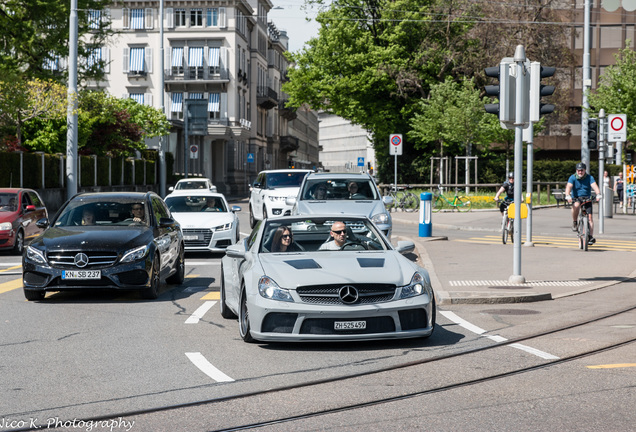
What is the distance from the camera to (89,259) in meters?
12.2

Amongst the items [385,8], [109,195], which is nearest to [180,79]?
[385,8]

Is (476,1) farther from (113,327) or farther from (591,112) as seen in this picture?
(113,327)

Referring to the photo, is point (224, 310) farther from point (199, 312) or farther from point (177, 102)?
point (177, 102)

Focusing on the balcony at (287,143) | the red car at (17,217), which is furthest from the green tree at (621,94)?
the balcony at (287,143)

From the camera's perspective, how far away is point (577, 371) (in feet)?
24.9

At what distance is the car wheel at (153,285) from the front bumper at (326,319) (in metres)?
4.13

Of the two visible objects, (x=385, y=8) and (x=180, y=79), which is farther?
(x=180, y=79)

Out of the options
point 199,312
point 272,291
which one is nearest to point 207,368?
point 272,291

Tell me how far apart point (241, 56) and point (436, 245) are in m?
63.3

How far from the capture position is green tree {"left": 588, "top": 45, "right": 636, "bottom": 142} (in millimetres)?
51938

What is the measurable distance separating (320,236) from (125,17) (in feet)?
244

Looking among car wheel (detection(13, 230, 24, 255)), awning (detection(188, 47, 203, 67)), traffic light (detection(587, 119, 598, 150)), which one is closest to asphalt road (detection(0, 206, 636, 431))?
car wheel (detection(13, 230, 24, 255))

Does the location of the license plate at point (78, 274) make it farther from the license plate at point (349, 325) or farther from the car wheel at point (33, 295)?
the license plate at point (349, 325)

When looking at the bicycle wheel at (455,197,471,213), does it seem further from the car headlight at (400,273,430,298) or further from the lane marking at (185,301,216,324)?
the car headlight at (400,273,430,298)
